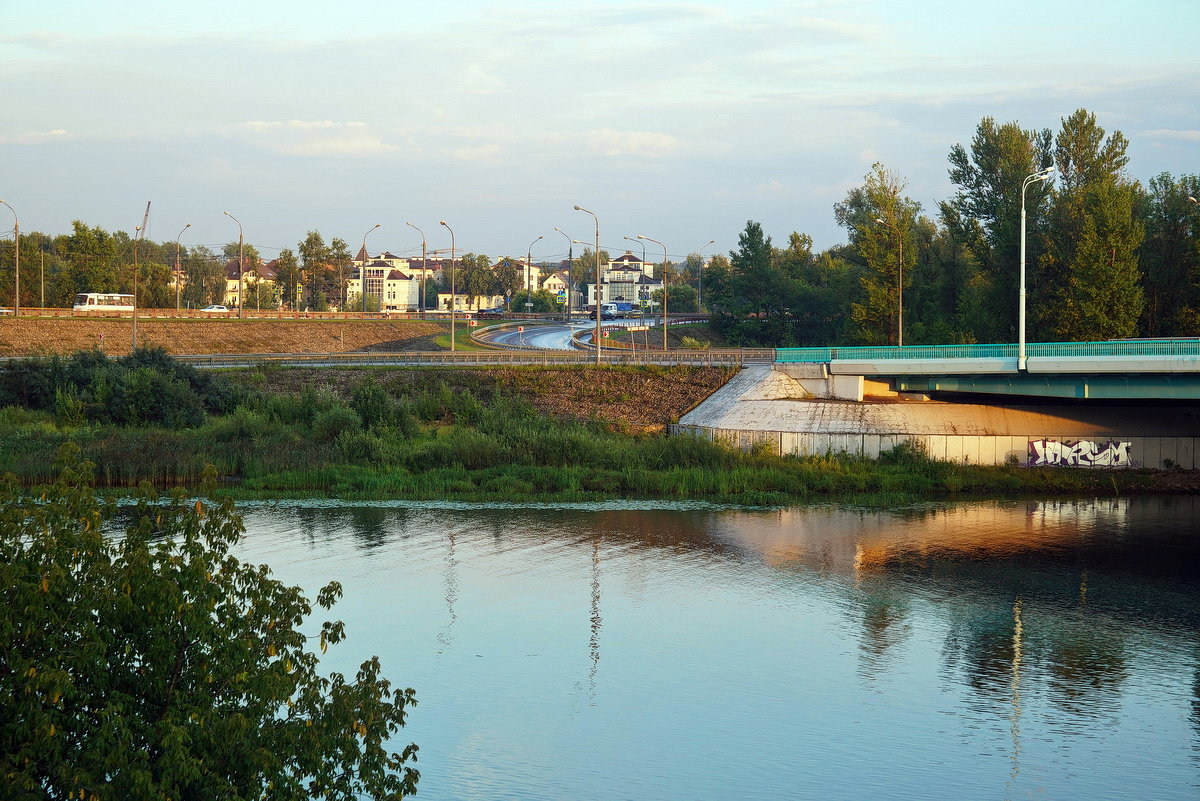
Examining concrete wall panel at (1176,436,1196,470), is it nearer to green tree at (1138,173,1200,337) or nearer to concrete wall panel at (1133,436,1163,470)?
concrete wall panel at (1133,436,1163,470)

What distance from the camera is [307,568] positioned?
108 ft

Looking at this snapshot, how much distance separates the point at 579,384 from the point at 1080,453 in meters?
25.9

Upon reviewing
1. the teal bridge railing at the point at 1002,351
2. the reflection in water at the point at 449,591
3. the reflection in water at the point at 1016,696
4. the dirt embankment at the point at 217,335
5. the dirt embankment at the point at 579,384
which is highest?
the dirt embankment at the point at 217,335

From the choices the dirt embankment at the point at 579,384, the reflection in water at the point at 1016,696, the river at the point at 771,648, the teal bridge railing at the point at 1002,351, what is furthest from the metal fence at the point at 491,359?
the reflection in water at the point at 1016,696

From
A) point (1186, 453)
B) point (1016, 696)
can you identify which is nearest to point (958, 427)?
point (1186, 453)

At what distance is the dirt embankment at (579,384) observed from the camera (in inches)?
2359

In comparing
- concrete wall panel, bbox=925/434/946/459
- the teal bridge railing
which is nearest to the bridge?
the teal bridge railing

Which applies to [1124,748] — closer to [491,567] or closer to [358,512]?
[491,567]

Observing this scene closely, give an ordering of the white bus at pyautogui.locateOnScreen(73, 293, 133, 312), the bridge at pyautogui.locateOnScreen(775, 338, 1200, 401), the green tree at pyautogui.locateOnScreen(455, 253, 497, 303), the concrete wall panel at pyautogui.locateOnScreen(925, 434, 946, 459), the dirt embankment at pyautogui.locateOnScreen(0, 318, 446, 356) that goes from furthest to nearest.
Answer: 1. the green tree at pyautogui.locateOnScreen(455, 253, 497, 303)
2. the white bus at pyautogui.locateOnScreen(73, 293, 133, 312)
3. the dirt embankment at pyautogui.locateOnScreen(0, 318, 446, 356)
4. the concrete wall panel at pyautogui.locateOnScreen(925, 434, 946, 459)
5. the bridge at pyautogui.locateOnScreen(775, 338, 1200, 401)

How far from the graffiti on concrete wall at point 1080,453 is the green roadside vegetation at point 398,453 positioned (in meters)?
0.87

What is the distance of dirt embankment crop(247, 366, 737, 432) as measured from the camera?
5991 cm

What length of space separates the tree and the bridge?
39.2 metres

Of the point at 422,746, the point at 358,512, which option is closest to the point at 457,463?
the point at 358,512

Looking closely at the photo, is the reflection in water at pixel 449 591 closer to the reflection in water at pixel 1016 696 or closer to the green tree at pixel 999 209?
the reflection in water at pixel 1016 696
